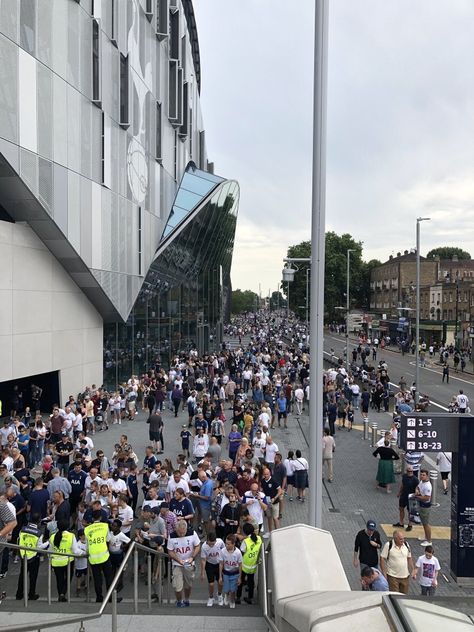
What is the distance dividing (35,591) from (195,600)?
2.43 metres

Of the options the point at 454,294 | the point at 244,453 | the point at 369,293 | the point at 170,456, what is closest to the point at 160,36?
the point at 170,456

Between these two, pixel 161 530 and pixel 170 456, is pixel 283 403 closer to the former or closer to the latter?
pixel 170 456

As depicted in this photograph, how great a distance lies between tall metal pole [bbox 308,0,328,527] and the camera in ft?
27.0

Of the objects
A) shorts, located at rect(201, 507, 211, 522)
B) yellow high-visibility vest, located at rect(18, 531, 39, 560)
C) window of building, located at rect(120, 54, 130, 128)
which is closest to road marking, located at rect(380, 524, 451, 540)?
shorts, located at rect(201, 507, 211, 522)

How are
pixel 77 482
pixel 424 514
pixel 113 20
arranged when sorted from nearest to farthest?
1. pixel 77 482
2. pixel 424 514
3. pixel 113 20

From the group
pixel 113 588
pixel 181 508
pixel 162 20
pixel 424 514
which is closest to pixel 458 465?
pixel 424 514

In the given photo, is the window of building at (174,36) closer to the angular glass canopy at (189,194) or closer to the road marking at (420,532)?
the angular glass canopy at (189,194)

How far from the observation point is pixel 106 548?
27.1ft

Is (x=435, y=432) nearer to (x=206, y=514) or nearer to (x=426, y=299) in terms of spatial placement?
(x=206, y=514)

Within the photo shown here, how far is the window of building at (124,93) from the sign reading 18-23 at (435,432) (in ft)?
65.7

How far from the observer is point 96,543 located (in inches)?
322

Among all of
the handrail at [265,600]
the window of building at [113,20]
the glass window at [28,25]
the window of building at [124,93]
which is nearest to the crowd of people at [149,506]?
the handrail at [265,600]

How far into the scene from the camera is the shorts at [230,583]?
8.02 metres

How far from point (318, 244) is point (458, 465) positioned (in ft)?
15.2
